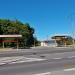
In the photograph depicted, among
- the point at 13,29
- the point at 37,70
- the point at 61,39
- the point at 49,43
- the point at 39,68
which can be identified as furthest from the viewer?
the point at 49,43

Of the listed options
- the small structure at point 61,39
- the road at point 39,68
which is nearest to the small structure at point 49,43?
the small structure at point 61,39

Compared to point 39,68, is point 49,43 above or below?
above

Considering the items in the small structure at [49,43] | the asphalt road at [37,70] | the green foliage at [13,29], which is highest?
the green foliage at [13,29]

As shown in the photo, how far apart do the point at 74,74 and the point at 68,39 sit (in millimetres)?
103766

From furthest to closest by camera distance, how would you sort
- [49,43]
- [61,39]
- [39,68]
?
[49,43] → [61,39] → [39,68]

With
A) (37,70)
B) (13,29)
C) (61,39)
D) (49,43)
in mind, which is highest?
(13,29)

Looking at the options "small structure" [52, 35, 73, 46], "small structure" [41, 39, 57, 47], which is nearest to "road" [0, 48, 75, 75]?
"small structure" [52, 35, 73, 46]

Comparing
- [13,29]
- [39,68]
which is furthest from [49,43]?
[39,68]

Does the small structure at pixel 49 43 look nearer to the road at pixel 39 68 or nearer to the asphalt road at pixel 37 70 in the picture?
the road at pixel 39 68

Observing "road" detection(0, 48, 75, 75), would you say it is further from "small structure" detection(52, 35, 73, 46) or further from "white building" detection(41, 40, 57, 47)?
"white building" detection(41, 40, 57, 47)

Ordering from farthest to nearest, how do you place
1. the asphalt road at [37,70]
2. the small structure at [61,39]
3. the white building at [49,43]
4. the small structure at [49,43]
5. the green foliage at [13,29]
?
the small structure at [49,43]
the white building at [49,43]
the small structure at [61,39]
the green foliage at [13,29]
the asphalt road at [37,70]

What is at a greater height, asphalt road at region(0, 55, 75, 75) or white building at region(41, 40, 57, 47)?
white building at region(41, 40, 57, 47)

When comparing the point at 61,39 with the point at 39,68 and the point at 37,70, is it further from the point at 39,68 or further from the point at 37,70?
the point at 37,70

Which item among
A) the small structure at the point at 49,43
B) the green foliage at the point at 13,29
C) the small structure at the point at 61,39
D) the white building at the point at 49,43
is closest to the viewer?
the green foliage at the point at 13,29
